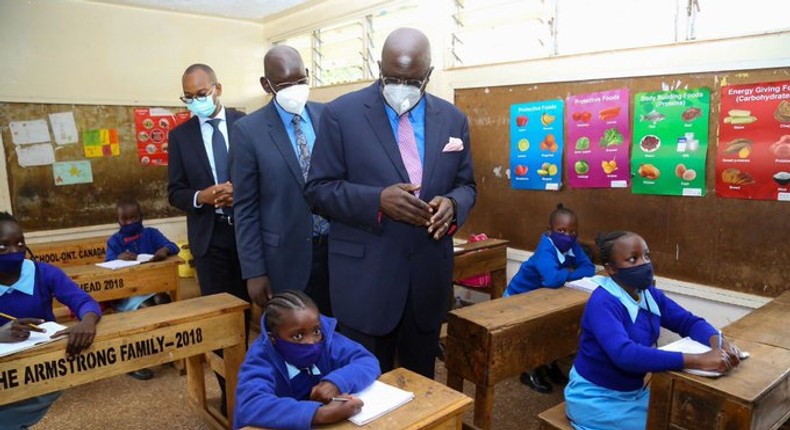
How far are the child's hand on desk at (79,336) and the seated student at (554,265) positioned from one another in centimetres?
224

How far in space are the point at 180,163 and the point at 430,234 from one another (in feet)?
5.35

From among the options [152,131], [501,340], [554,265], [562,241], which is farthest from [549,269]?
[152,131]

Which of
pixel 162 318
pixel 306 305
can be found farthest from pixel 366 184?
pixel 162 318

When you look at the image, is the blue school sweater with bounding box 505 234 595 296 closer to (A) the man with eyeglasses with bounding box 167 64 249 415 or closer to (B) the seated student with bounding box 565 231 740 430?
(B) the seated student with bounding box 565 231 740 430

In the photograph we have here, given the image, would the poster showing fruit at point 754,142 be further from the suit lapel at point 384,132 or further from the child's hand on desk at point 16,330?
the child's hand on desk at point 16,330

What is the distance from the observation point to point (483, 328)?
2248mm

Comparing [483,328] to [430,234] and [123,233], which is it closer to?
[430,234]

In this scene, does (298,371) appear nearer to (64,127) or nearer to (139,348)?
(139,348)

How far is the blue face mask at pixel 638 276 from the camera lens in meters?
1.85

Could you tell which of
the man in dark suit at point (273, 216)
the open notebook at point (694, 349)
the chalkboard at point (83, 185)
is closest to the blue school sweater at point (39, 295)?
the man in dark suit at point (273, 216)

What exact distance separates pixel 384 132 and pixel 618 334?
1.04m

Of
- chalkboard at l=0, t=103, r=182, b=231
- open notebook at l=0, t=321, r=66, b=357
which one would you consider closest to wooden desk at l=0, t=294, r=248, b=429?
open notebook at l=0, t=321, r=66, b=357

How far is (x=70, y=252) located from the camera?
4363 mm

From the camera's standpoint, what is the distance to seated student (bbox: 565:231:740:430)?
1.81m
